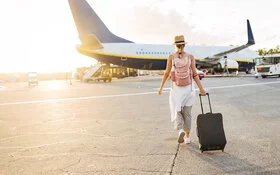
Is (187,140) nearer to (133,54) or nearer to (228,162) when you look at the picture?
(228,162)

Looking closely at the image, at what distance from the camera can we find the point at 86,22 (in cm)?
3148

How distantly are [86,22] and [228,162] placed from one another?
29.3m

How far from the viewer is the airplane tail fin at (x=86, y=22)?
3067cm

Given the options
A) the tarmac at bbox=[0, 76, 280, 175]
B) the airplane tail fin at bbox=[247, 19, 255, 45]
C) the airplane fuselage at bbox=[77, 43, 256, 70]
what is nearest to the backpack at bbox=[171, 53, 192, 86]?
the tarmac at bbox=[0, 76, 280, 175]

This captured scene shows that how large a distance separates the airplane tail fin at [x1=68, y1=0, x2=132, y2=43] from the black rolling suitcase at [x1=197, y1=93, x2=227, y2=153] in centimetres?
2797

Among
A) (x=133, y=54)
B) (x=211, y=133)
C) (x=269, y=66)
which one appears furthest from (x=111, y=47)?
(x=211, y=133)

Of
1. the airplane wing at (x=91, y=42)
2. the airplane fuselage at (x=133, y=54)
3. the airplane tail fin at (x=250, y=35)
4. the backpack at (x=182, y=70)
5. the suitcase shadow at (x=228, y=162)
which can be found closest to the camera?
the suitcase shadow at (x=228, y=162)

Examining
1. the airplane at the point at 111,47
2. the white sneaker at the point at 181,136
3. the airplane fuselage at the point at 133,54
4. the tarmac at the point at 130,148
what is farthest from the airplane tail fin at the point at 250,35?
the white sneaker at the point at 181,136

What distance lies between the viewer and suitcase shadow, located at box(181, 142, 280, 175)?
11.7 feet

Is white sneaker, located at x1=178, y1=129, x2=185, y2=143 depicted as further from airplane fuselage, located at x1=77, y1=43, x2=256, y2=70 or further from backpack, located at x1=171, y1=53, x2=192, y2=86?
airplane fuselage, located at x1=77, y1=43, x2=256, y2=70

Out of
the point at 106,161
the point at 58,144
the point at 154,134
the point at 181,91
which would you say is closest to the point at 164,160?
the point at 106,161

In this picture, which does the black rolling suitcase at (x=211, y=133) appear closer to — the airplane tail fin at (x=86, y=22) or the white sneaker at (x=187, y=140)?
the white sneaker at (x=187, y=140)

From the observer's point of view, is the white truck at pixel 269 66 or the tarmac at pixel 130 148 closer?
the tarmac at pixel 130 148

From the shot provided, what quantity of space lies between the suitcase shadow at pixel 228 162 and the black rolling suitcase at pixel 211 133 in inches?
4.4
